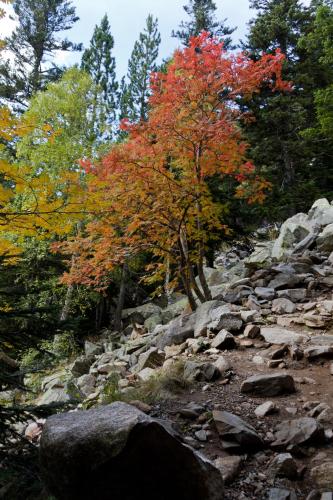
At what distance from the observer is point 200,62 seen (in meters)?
6.11

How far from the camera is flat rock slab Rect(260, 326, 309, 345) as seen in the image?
15.4 feet

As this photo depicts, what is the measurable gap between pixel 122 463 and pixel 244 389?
6.63 ft

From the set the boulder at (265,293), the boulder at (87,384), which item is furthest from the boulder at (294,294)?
the boulder at (87,384)

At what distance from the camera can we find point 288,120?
13.4 m

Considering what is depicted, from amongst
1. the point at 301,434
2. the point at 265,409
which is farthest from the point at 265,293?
the point at 301,434

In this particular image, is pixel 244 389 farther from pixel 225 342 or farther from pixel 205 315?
pixel 205 315

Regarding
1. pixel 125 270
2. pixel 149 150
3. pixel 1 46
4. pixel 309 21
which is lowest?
pixel 125 270

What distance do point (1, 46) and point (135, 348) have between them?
5.72m

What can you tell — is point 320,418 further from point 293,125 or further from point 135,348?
point 293,125

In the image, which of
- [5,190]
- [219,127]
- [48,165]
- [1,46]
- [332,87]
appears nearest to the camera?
[5,190]

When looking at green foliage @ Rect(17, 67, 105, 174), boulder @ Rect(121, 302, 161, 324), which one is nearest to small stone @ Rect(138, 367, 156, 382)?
boulder @ Rect(121, 302, 161, 324)

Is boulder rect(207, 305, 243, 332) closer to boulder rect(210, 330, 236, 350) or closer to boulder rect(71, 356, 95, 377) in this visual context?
boulder rect(210, 330, 236, 350)

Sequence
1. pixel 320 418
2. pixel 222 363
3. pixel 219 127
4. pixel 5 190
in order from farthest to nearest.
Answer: pixel 219 127
pixel 222 363
pixel 320 418
pixel 5 190

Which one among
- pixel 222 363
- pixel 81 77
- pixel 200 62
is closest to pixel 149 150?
pixel 200 62
